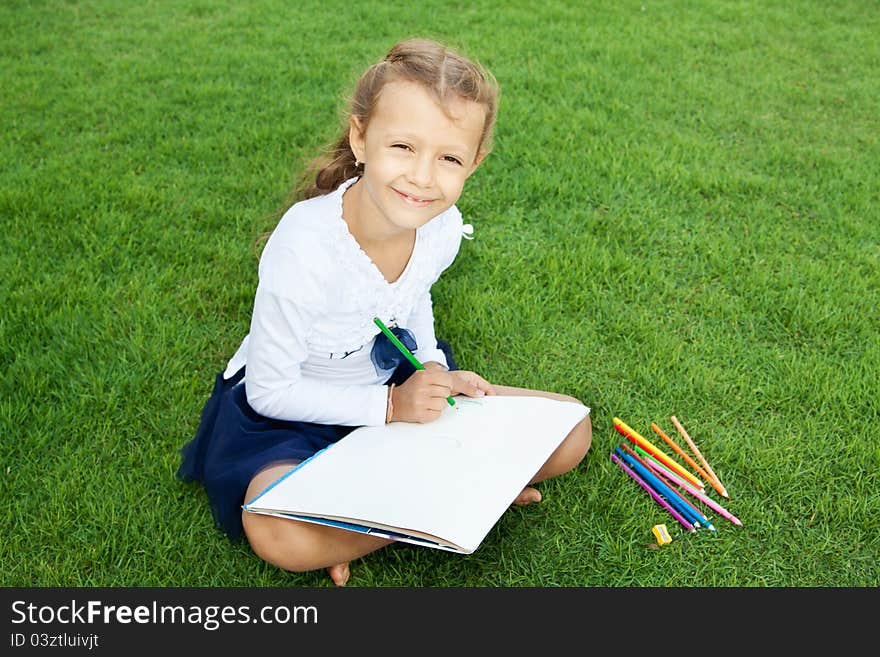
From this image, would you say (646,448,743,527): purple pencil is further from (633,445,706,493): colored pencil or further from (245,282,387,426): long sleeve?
(245,282,387,426): long sleeve

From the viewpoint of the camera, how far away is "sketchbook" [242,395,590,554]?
4.99 feet

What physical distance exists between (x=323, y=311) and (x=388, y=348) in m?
0.21

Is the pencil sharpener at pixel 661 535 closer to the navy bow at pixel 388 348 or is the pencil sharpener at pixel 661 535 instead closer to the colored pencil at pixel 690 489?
the colored pencil at pixel 690 489

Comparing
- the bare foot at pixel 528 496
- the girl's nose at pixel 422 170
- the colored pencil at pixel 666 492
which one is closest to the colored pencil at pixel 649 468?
the colored pencil at pixel 666 492

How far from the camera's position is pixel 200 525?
6.05 ft

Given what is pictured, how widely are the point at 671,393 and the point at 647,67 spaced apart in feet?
6.98

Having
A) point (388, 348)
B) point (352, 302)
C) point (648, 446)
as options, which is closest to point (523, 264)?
point (648, 446)

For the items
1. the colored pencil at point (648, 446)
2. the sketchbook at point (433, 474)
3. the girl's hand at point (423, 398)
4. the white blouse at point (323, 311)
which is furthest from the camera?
the colored pencil at point (648, 446)

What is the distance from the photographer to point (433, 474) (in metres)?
1.67

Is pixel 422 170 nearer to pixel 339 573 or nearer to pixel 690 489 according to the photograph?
pixel 339 573

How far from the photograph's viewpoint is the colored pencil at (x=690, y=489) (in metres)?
1.92

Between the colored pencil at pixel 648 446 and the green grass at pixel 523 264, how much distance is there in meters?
0.05

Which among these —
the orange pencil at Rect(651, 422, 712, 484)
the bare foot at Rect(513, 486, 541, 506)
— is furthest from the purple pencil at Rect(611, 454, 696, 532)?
the bare foot at Rect(513, 486, 541, 506)

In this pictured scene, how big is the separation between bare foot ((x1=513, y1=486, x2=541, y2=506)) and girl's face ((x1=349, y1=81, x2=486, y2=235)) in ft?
2.10
